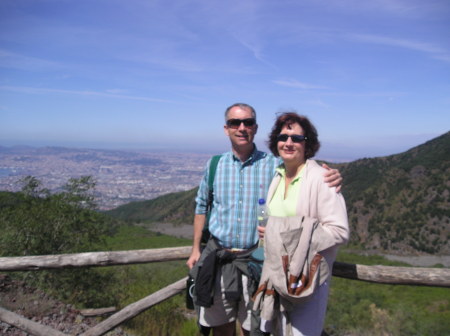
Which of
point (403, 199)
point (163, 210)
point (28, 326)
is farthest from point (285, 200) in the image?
point (163, 210)

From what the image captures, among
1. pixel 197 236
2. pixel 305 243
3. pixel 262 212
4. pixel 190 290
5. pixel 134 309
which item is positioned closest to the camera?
pixel 305 243

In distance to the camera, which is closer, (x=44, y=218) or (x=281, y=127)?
(x=281, y=127)

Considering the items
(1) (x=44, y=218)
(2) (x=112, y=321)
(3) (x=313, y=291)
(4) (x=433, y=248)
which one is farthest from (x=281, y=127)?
(4) (x=433, y=248)

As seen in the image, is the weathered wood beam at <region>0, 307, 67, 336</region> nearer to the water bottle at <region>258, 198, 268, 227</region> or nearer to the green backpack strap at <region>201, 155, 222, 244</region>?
the green backpack strap at <region>201, 155, 222, 244</region>

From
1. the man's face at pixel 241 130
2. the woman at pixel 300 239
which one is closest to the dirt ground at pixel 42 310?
the woman at pixel 300 239

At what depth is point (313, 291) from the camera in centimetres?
209

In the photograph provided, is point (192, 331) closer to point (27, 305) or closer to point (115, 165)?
point (27, 305)

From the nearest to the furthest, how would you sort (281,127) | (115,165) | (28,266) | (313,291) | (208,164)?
(313,291), (281,127), (208,164), (28,266), (115,165)

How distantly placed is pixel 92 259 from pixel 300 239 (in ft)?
7.04

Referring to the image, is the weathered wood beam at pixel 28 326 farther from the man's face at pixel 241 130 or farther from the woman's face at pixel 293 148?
the woman's face at pixel 293 148

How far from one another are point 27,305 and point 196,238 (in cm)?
285

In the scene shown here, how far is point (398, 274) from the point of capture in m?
2.84

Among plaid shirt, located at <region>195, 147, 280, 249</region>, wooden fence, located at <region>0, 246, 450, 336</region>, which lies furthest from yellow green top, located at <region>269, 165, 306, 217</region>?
wooden fence, located at <region>0, 246, 450, 336</region>

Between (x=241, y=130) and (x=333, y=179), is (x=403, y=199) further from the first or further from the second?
(x=333, y=179)
